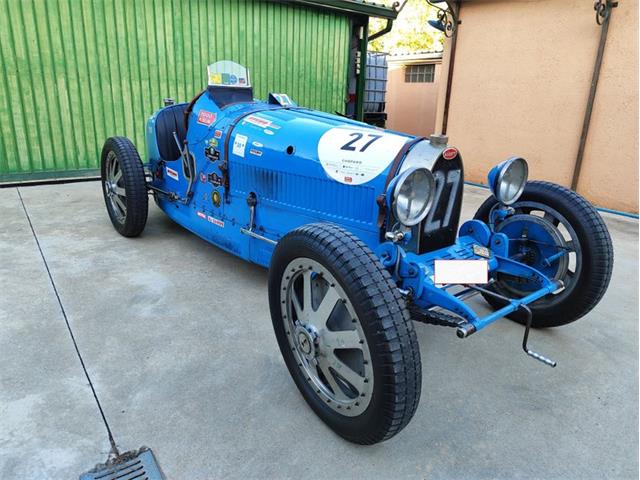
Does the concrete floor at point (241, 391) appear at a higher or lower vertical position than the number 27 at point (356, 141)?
lower

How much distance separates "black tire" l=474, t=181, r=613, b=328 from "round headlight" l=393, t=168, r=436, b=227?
1065mm

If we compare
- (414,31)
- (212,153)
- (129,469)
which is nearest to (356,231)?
(212,153)

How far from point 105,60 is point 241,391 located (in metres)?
6.25

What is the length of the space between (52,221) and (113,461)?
3.85 m

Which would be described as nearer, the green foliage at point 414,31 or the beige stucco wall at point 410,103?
the beige stucco wall at point 410,103

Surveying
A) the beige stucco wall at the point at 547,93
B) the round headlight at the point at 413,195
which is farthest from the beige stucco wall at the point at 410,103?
the round headlight at the point at 413,195

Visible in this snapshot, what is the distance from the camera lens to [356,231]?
2932mm

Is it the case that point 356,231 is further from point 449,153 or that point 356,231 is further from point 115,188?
point 115,188

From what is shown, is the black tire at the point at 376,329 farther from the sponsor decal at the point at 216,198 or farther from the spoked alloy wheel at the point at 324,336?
the sponsor decal at the point at 216,198

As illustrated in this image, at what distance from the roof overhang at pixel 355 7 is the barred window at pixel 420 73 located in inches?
196

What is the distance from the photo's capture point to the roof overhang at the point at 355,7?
8.03 meters

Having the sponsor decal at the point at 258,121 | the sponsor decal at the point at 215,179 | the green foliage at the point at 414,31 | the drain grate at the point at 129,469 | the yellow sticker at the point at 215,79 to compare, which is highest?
the green foliage at the point at 414,31

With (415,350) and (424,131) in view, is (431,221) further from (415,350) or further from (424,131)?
(424,131)

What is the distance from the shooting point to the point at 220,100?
4.05 metres
